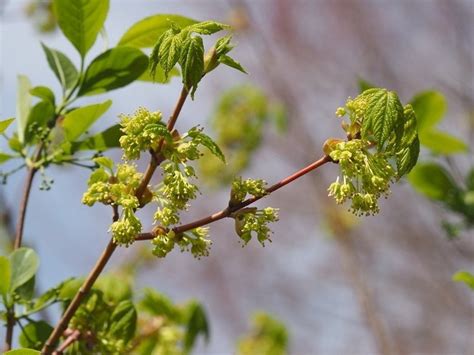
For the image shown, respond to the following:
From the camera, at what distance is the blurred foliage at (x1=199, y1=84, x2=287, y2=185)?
15.1 ft

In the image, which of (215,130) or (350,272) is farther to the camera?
(215,130)

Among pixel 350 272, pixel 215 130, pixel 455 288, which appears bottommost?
pixel 350 272

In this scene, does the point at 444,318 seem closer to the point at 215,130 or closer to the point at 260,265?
the point at 260,265

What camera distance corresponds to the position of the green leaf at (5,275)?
54.4 inches

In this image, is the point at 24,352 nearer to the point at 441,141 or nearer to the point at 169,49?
the point at 169,49

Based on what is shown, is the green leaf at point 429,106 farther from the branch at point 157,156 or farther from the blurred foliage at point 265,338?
the blurred foliage at point 265,338

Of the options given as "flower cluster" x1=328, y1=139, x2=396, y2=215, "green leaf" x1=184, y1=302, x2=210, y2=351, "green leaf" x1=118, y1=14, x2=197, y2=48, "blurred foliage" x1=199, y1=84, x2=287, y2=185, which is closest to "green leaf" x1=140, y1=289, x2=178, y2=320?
"green leaf" x1=184, y1=302, x2=210, y2=351

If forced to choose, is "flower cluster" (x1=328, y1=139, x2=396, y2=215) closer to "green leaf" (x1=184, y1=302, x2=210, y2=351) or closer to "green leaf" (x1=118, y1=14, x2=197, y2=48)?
"green leaf" (x1=118, y1=14, x2=197, y2=48)

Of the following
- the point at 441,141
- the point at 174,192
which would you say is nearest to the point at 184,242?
the point at 174,192

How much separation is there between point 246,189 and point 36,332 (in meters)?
0.57

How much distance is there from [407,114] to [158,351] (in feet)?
4.38

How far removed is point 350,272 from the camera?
4328mm

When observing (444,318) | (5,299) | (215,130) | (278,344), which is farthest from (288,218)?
(5,299)

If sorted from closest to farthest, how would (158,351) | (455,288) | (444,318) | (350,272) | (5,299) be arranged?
(5,299) → (158,351) → (350,272) → (455,288) → (444,318)
